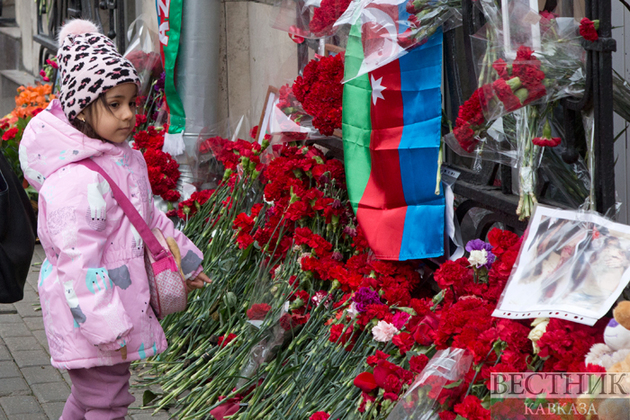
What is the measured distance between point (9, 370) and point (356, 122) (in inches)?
81.4

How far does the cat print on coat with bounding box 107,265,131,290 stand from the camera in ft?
7.98

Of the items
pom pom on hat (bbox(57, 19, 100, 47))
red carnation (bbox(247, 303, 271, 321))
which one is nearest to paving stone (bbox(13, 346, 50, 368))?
red carnation (bbox(247, 303, 271, 321))

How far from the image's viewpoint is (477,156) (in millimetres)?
2580

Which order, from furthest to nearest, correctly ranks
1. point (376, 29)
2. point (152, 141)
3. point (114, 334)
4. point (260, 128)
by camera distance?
point (152, 141)
point (260, 128)
point (376, 29)
point (114, 334)

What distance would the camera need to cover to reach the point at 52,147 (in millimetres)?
2439

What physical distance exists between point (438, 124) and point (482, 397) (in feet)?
3.41

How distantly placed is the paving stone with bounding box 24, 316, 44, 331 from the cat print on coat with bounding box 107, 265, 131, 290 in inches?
76.6

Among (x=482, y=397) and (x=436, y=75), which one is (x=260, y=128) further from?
(x=482, y=397)

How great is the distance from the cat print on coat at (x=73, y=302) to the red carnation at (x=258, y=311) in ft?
3.16

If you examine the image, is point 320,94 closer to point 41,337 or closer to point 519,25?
point 519,25

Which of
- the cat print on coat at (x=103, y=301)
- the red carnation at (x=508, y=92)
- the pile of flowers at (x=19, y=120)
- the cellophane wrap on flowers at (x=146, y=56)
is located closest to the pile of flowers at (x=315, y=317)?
the red carnation at (x=508, y=92)

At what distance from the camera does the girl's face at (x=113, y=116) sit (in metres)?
2.47

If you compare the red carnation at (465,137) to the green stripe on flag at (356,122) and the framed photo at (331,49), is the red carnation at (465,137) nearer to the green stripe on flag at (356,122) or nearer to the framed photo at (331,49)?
the green stripe on flag at (356,122)

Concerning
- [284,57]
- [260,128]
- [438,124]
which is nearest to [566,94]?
[438,124]
